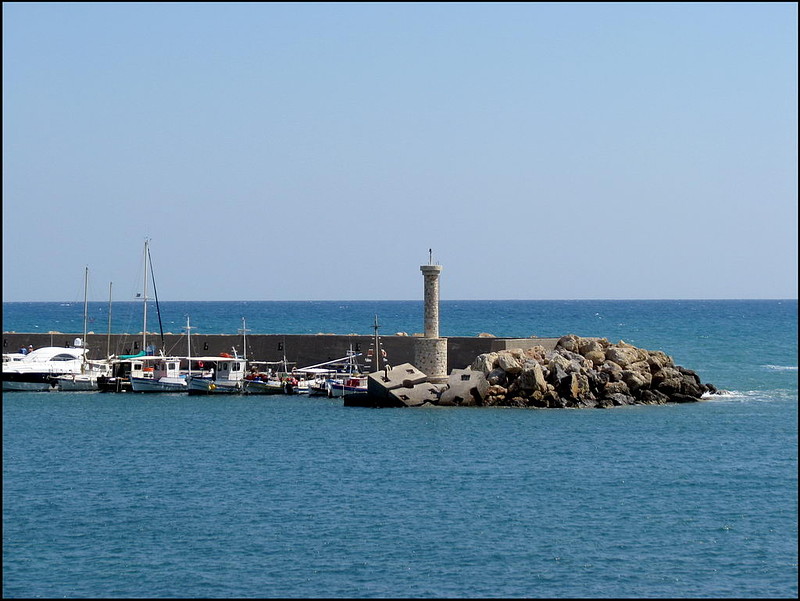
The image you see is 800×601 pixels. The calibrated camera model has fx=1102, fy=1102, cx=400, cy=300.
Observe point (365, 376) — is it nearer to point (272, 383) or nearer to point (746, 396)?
point (272, 383)

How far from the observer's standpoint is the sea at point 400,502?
21891mm

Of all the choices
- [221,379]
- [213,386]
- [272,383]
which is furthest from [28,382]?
[272,383]

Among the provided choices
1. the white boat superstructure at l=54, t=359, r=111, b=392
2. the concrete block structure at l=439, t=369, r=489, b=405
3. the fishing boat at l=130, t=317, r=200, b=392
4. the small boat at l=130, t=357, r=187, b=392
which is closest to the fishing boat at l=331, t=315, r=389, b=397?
the concrete block structure at l=439, t=369, r=489, b=405

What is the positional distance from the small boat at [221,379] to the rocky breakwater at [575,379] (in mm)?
13101

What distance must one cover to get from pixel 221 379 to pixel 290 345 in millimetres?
6474

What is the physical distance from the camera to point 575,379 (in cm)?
4903

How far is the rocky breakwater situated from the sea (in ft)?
4.60

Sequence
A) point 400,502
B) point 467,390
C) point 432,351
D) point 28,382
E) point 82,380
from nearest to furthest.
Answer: point 400,502 < point 467,390 < point 432,351 < point 28,382 < point 82,380

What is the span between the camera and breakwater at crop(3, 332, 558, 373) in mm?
56219

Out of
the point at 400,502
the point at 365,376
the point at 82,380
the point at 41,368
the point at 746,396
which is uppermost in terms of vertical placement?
the point at 41,368

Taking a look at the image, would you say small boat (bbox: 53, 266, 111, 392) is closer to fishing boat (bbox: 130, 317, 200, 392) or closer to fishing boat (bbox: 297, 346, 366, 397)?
fishing boat (bbox: 130, 317, 200, 392)

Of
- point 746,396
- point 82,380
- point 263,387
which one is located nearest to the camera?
point 746,396

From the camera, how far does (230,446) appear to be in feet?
127

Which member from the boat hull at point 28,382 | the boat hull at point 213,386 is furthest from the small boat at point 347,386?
the boat hull at point 28,382
